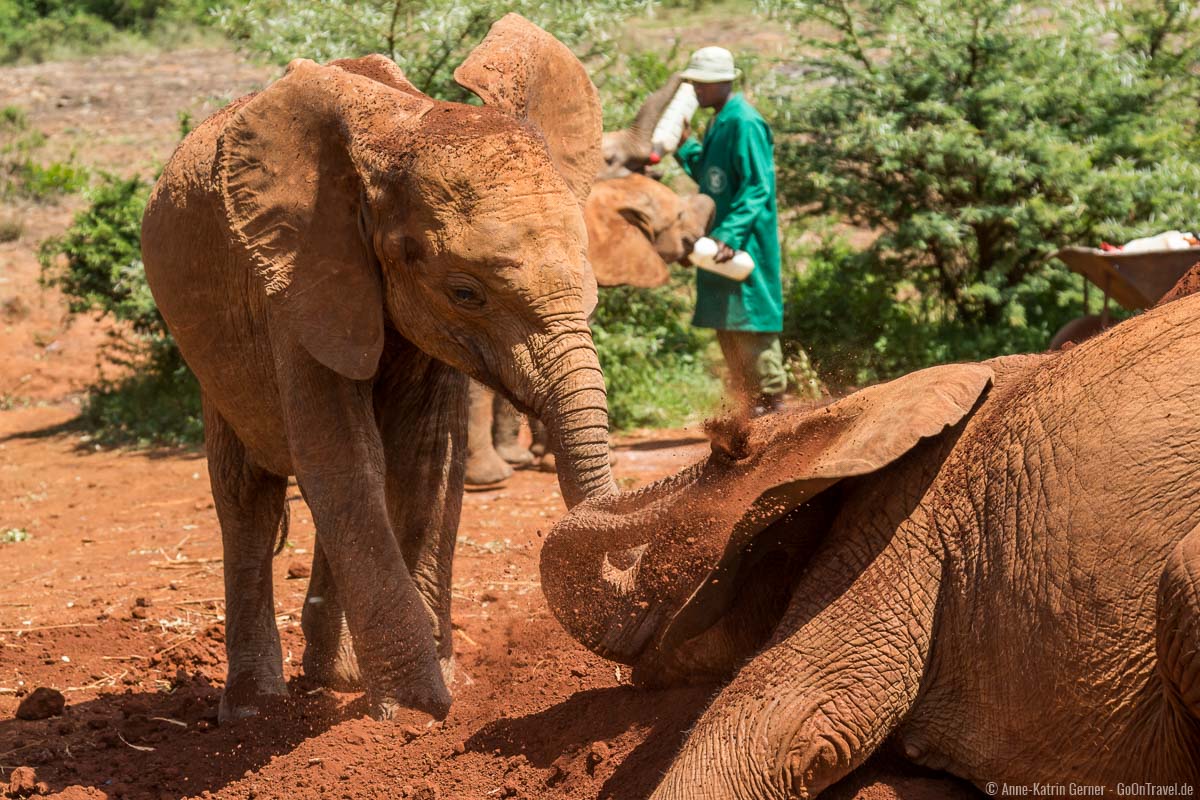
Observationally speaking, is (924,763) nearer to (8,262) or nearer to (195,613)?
(195,613)

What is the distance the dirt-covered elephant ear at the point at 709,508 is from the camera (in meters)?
3.33

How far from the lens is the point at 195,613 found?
6977mm

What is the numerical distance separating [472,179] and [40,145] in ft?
54.6

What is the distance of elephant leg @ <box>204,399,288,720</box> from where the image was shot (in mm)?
5773

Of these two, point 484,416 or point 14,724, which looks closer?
point 14,724

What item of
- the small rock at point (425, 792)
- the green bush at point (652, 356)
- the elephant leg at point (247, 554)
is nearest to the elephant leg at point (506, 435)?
the green bush at point (652, 356)

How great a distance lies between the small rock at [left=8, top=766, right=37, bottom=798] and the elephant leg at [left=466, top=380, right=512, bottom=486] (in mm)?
5061

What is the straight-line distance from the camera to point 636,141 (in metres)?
10.8

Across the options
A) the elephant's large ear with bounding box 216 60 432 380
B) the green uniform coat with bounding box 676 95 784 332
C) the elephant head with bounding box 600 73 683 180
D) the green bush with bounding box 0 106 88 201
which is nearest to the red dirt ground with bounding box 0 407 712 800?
the green uniform coat with bounding box 676 95 784 332

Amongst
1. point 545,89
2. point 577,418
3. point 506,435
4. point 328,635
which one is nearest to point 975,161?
point 506,435

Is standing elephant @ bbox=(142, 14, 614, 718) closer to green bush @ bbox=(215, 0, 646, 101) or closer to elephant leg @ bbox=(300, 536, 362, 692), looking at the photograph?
elephant leg @ bbox=(300, 536, 362, 692)

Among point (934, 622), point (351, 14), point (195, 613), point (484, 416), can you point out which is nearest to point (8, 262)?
point (351, 14)

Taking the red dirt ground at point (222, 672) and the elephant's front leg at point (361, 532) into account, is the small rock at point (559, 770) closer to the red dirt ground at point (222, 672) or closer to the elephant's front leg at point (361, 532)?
the red dirt ground at point (222, 672)

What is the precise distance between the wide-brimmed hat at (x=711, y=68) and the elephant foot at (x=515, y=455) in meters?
2.87
